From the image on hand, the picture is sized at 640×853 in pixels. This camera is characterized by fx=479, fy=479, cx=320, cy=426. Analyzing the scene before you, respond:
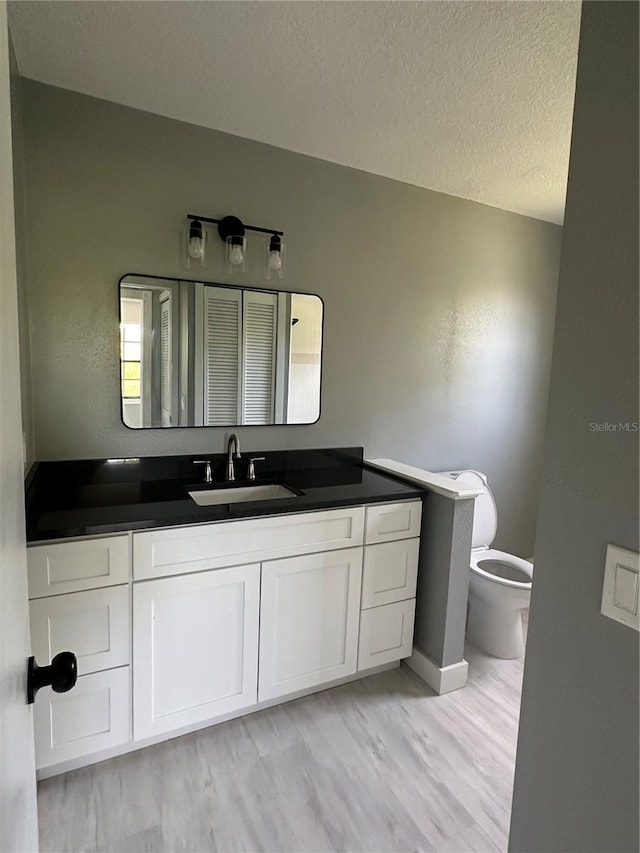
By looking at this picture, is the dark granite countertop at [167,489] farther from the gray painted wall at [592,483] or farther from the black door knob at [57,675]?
the gray painted wall at [592,483]

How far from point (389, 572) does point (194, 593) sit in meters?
0.84

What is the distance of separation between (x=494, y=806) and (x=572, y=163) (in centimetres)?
184

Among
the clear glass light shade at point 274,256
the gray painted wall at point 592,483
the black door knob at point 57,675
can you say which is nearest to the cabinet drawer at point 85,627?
the black door knob at point 57,675

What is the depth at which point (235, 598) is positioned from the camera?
1754 mm

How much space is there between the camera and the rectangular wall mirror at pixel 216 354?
2025 mm

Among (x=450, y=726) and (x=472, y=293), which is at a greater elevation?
(x=472, y=293)

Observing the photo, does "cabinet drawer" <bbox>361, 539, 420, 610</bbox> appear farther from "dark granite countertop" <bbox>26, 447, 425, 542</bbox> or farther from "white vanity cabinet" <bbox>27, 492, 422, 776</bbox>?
"dark granite countertop" <bbox>26, 447, 425, 542</bbox>

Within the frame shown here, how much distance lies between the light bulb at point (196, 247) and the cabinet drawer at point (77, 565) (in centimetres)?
121

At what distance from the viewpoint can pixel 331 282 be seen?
2.42 metres

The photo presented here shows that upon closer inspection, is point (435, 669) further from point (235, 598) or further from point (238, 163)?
point (238, 163)

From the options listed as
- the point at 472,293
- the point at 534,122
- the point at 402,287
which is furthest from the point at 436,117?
the point at 472,293

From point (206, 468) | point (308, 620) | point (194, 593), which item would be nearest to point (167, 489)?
point (206, 468)

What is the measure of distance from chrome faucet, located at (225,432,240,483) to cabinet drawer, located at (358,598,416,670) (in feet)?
2.73

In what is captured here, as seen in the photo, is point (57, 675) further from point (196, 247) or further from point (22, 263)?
point (196, 247)
